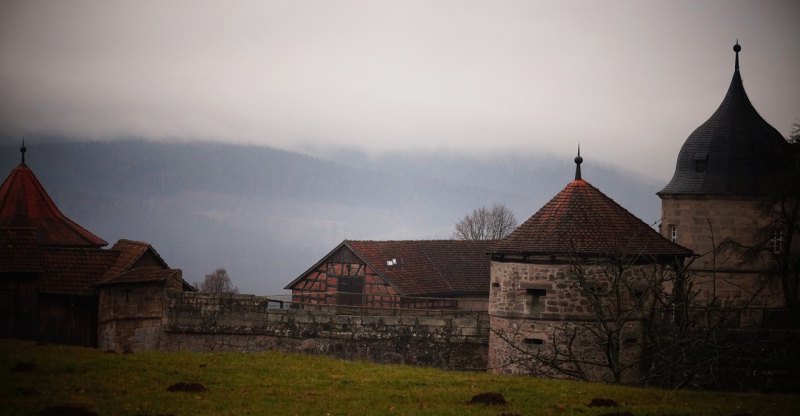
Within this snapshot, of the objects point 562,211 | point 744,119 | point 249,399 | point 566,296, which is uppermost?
point 744,119

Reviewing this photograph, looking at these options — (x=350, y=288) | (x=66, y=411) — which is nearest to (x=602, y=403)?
(x=66, y=411)

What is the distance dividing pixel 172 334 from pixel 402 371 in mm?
11319

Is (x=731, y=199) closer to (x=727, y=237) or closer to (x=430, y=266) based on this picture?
(x=727, y=237)

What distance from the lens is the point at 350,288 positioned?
54500mm

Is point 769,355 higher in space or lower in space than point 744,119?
lower

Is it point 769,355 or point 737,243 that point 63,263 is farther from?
point 737,243

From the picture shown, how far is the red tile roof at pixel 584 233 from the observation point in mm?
28922

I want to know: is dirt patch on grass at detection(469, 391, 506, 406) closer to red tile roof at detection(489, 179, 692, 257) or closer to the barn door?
red tile roof at detection(489, 179, 692, 257)

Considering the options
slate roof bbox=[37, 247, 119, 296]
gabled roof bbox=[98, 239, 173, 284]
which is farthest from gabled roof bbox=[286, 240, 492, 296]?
slate roof bbox=[37, 247, 119, 296]

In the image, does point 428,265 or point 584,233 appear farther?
point 428,265

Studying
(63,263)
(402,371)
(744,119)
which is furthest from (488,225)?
(402,371)

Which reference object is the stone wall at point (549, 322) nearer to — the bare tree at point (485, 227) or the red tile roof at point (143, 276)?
the red tile roof at point (143, 276)

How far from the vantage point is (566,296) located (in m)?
28.7

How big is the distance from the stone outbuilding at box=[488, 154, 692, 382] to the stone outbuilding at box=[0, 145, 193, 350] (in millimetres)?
11531
